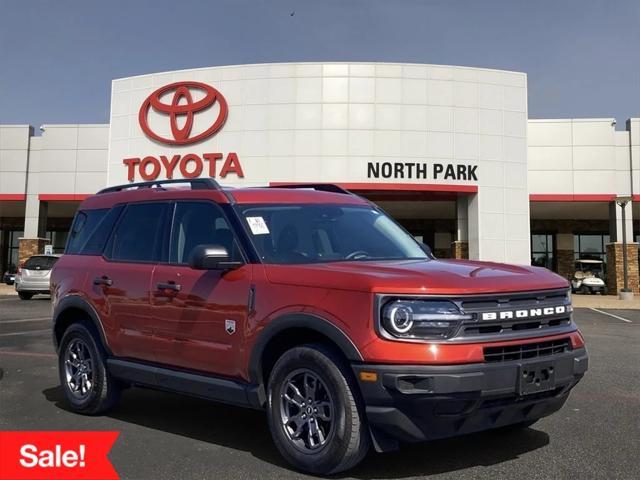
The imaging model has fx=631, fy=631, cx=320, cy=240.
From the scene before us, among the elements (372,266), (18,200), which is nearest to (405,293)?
(372,266)

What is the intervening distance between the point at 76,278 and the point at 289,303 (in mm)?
2832

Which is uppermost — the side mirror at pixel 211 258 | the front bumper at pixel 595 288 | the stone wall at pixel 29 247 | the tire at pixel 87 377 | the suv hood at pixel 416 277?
the stone wall at pixel 29 247

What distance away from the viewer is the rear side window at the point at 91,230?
606 cm

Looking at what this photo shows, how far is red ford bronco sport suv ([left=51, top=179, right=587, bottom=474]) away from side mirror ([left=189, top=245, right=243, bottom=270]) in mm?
14

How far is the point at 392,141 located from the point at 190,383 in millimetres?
22992

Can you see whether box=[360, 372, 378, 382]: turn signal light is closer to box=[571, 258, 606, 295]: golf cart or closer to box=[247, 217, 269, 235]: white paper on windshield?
box=[247, 217, 269, 235]: white paper on windshield

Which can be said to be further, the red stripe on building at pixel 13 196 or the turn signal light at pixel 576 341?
the red stripe on building at pixel 13 196

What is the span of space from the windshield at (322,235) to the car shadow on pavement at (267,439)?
4.71 ft

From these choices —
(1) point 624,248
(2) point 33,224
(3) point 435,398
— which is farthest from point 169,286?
(2) point 33,224

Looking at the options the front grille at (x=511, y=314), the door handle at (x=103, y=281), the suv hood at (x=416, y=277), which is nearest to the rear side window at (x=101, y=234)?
the door handle at (x=103, y=281)

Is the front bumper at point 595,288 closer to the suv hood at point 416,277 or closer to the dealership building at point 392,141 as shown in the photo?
the dealership building at point 392,141

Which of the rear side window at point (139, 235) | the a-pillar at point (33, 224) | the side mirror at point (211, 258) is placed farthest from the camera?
the a-pillar at point (33, 224)

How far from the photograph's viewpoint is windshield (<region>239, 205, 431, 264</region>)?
4.71m

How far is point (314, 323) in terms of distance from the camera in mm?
3986
